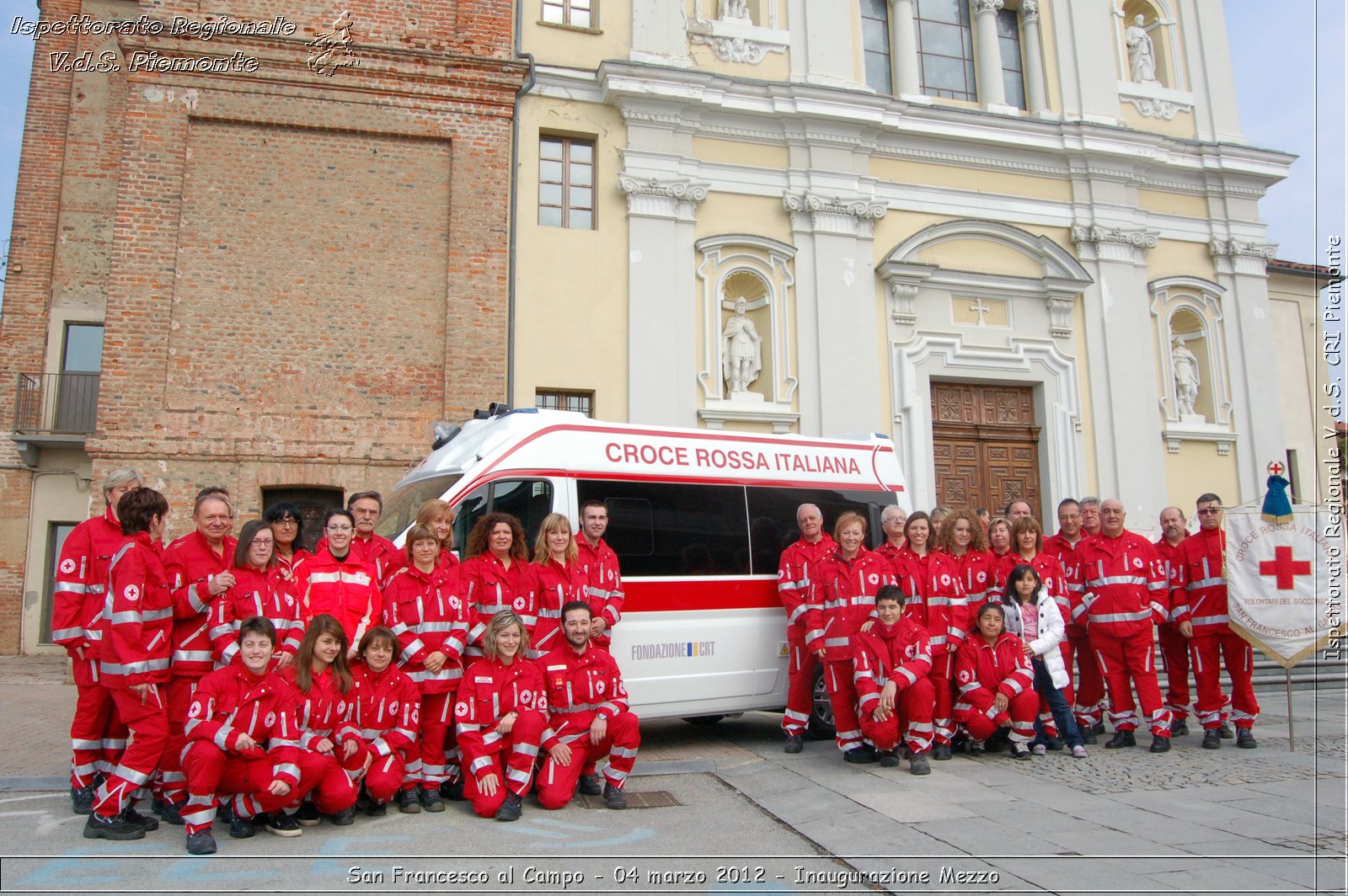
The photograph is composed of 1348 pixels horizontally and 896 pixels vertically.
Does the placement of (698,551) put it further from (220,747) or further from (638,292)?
(638,292)

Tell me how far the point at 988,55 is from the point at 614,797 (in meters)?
15.4

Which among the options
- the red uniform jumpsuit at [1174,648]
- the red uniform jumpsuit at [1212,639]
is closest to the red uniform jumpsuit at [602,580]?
the red uniform jumpsuit at [1174,648]

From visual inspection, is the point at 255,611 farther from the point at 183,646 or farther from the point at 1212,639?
the point at 1212,639

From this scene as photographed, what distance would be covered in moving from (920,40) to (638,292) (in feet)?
24.6

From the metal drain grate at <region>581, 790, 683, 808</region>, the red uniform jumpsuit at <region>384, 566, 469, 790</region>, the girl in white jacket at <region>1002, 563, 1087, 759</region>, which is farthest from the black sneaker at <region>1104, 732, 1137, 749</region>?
the red uniform jumpsuit at <region>384, 566, 469, 790</region>

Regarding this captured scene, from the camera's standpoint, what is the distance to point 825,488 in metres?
8.71

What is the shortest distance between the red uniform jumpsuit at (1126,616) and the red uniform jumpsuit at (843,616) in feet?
6.65

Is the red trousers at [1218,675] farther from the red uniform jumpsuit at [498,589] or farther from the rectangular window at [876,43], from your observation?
the rectangular window at [876,43]

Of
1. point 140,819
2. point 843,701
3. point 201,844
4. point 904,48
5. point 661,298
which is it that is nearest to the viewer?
point 201,844

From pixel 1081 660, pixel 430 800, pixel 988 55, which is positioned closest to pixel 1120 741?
pixel 1081 660

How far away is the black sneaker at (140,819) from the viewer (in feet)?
17.0

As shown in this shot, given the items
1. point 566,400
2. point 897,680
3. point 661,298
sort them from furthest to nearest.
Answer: point 661,298, point 566,400, point 897,680

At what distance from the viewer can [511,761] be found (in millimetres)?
5695

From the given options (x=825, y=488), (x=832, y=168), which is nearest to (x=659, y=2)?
(x=832, y=168)
